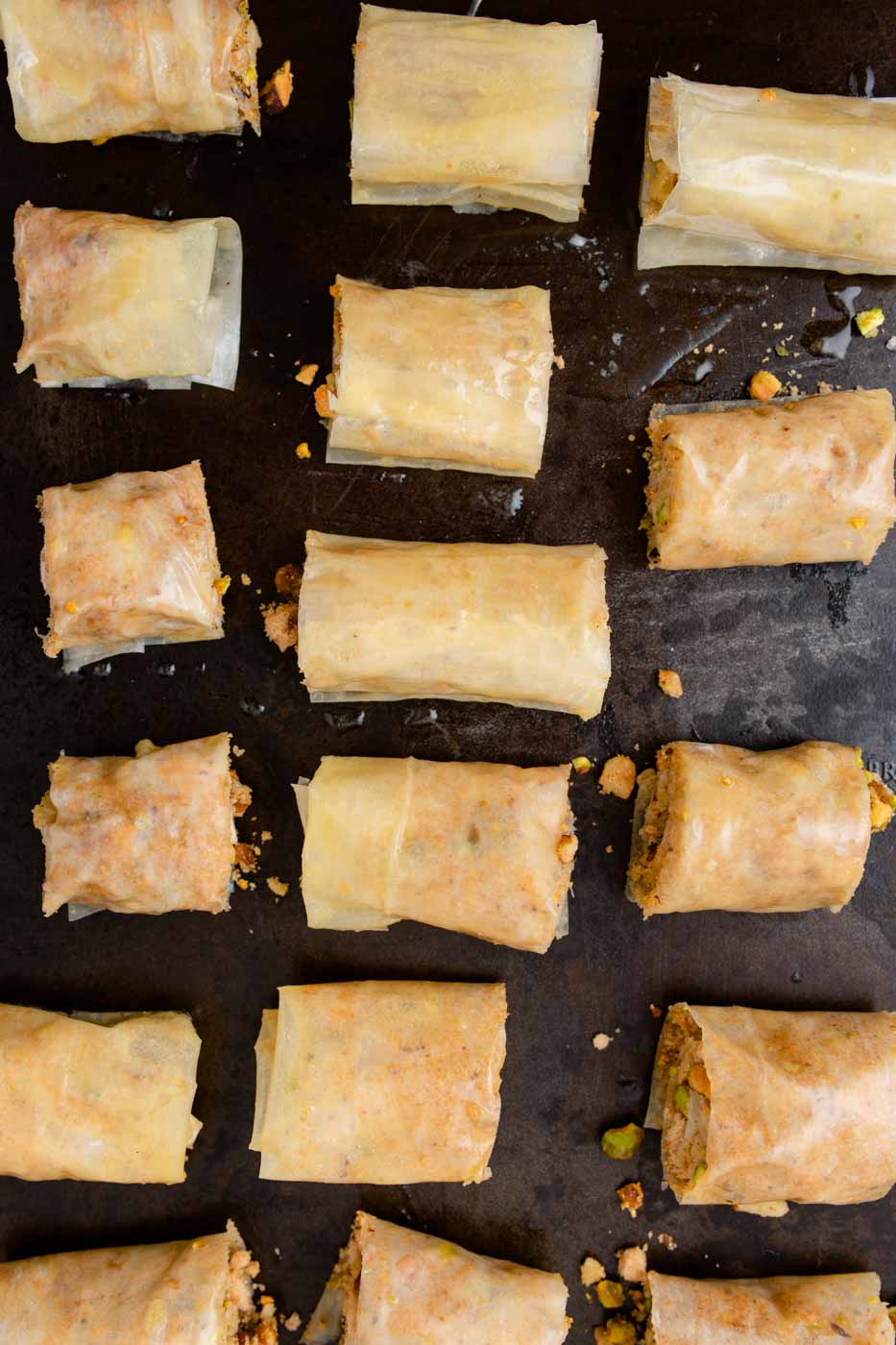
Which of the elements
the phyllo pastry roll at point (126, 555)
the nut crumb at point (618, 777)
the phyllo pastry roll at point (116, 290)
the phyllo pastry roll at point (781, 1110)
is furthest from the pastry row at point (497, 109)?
the phyllo pastry roll at point (781, 1110)

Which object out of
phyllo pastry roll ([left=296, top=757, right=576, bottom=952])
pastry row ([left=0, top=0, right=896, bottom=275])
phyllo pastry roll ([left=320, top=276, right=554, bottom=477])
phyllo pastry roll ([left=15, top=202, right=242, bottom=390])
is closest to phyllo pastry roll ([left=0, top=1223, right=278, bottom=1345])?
phyllo pastry roll ([left=296, top=757, right=576, bottom=952])

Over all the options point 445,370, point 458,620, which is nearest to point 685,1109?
point 458,620

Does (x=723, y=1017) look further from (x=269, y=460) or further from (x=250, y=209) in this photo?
(x=250, y=209)

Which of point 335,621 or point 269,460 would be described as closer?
point 335,621

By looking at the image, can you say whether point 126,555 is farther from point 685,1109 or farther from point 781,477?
point 685,1109

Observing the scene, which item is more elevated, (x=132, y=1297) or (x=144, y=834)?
(x=144, y=834)

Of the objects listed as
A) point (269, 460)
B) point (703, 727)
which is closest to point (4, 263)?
point (269, 460)

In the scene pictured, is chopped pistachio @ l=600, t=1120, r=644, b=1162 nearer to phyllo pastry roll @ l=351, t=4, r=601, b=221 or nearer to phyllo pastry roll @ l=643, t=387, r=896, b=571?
phyllo pastry roll @ l=643, t=387, r=896, b=571
